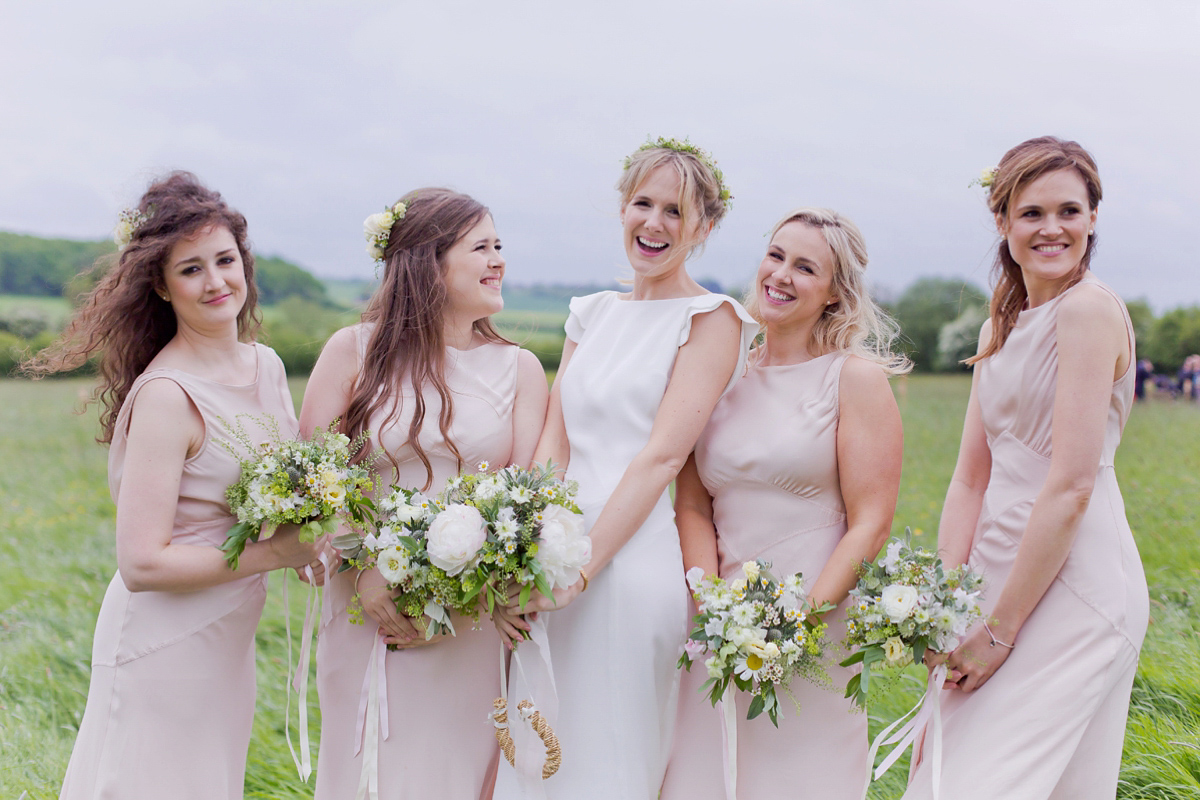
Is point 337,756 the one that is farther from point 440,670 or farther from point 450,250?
point 450,250

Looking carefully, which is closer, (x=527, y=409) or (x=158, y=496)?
(x=158, y=496)

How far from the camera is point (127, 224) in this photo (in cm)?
380

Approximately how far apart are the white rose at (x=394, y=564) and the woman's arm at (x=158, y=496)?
736mm

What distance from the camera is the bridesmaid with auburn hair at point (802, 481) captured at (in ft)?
12.2

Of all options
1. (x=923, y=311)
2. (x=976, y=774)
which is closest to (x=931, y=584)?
(x=976, y=774)

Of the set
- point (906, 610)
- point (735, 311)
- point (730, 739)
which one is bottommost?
point (730, 739)

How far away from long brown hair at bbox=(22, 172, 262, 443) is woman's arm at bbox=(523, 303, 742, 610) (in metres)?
2.05

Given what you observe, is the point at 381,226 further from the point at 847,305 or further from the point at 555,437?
the point at 847,305

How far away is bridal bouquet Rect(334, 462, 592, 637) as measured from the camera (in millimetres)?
3275

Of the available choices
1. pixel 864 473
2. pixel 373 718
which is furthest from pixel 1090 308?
pixel 373 718

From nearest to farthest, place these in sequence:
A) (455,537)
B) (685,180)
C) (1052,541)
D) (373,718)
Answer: (455,537) → (1052,541) → (373,718) → (685,180)

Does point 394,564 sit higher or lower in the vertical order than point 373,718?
higher

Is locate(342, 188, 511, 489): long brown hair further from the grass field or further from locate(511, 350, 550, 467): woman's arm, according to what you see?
the grass field

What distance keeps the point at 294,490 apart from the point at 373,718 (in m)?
1.11
